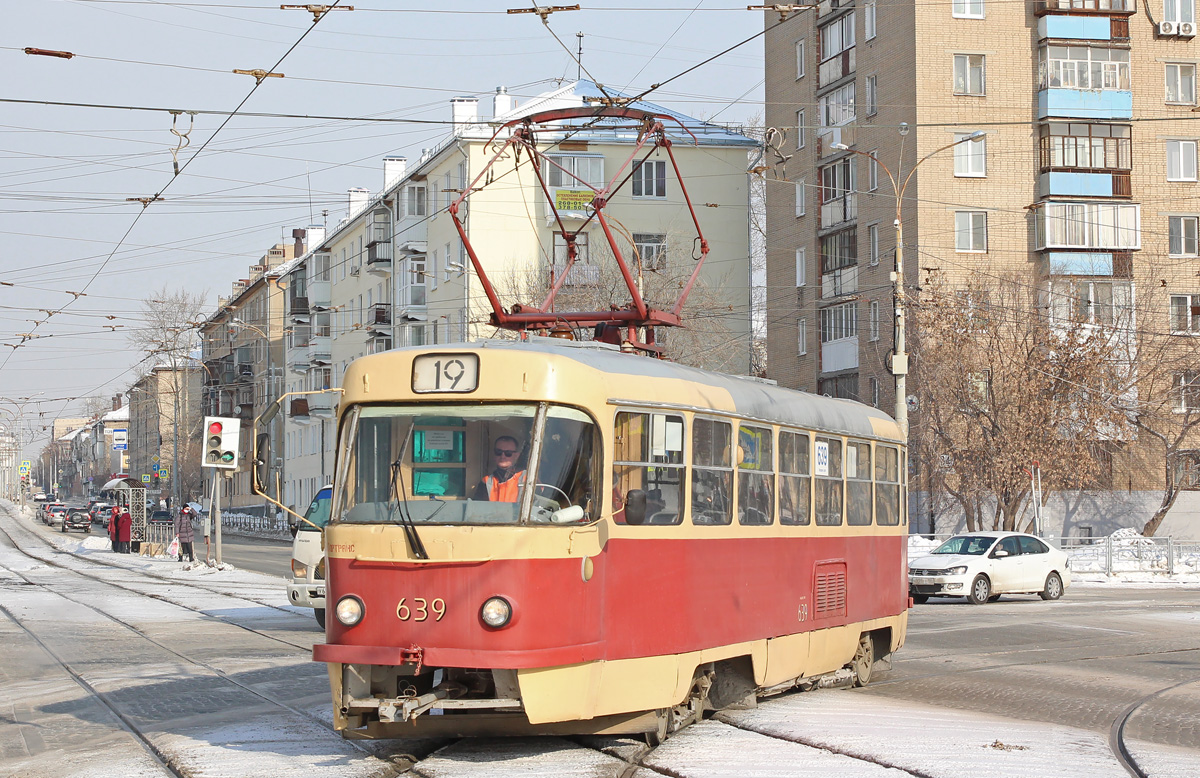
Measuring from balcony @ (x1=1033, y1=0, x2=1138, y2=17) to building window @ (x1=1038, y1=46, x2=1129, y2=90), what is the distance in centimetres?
111

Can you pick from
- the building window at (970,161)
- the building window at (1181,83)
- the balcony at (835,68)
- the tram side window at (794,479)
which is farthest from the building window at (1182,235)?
the tram side window at (794,479)

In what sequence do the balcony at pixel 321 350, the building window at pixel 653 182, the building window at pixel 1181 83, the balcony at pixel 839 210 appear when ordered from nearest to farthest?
1. the building window at pixel 1181 83
2. the balcony at pixel 839 210
3. the building window at pixel 653 182
4. the balcony at pixel 321 350

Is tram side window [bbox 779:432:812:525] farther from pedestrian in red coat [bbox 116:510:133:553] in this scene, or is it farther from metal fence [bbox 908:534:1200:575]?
pedestrian in red coat [bbox 116:510:133:553]

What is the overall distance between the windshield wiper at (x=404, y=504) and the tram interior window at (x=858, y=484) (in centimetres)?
512

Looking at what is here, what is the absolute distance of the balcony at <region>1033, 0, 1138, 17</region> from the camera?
45938mm

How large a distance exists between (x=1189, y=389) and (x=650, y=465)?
38.2 meters

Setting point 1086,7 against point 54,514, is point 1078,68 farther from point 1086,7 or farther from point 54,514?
point 54,514

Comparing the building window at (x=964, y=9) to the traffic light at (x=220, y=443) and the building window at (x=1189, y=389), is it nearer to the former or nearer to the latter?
the building window at (x=1189, y=389)

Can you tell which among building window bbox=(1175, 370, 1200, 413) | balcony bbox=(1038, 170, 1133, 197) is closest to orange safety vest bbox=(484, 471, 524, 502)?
building window bbox=(1175, 370, 1200, 413)

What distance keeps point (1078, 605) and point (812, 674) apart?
15149 millimetres

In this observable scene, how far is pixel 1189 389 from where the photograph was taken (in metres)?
43.4

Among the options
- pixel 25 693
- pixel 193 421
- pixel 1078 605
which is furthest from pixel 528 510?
pixel 193 421

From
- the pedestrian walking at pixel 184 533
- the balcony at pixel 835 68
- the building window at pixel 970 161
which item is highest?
the balcony at pixel 835 68

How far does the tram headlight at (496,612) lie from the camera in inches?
324
